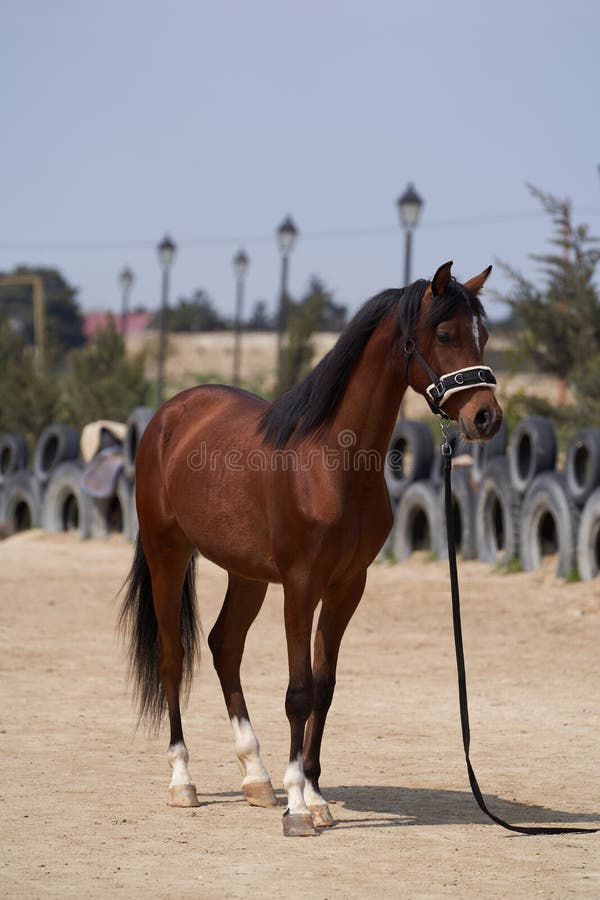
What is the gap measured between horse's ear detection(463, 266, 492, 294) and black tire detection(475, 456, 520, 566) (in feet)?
31.9

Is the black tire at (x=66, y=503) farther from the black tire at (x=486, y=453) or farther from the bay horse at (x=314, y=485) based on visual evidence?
the bay horse at (x=314, y=485)

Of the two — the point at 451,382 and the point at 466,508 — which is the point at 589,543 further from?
the point at 451,382

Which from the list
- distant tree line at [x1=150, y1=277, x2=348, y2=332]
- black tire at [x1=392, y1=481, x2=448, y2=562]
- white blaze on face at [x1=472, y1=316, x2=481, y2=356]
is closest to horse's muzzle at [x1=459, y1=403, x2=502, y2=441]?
white blaze on face at [x1=472, y1=316, x2=481, y2=356]

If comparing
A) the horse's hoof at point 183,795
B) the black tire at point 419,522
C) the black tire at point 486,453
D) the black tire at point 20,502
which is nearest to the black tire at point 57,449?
the black tire at point 20,502

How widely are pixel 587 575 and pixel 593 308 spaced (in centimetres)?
914

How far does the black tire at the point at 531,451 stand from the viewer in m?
14.5

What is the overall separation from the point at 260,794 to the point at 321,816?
1.55ft

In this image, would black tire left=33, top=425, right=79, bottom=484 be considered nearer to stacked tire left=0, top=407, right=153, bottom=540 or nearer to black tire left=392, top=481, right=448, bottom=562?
stacked tire left=0, top=407, right=153, bottom=540

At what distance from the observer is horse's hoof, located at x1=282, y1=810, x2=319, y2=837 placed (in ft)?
16.6

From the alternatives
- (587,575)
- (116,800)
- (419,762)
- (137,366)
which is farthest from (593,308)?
(116,800)

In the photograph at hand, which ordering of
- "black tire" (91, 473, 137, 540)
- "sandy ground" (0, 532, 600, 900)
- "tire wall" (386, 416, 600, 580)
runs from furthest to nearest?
1. "black tire" (91, 473, 137, 540)
2. "tire wall" (386, 416, 600, 580)
3. "sandy ground" (0, 532, 600, 900)

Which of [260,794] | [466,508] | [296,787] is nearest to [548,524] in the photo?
[466,508]

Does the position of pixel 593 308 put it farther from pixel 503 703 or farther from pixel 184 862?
pixel 184 862

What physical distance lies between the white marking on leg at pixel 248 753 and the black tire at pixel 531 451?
9.17 meters
